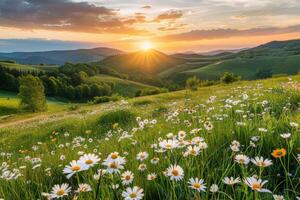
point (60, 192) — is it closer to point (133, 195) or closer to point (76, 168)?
point (76, 168)

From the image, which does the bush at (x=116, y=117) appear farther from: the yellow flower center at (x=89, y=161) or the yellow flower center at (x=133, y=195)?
the yellow flower center at (x=133, y=195)

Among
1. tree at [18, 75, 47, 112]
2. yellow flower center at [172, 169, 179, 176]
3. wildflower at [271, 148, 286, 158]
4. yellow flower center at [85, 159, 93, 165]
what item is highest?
wildflower at [271, 148, 286, 158]

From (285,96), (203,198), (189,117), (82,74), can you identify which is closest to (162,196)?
(203,198)

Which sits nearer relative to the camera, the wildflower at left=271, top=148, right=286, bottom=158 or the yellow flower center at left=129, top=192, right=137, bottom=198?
the yellow flower center at left=129, top=192, right=137, bottom=198

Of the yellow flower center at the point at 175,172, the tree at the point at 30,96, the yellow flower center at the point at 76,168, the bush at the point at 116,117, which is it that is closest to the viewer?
the yellow flower center at the point at 76,168

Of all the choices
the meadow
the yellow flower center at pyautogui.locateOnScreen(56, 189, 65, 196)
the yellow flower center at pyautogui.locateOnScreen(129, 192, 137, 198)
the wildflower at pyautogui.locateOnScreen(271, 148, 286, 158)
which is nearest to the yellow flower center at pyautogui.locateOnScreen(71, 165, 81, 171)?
the meadow

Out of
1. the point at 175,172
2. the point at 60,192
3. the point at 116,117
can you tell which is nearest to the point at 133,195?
the point at 175,172

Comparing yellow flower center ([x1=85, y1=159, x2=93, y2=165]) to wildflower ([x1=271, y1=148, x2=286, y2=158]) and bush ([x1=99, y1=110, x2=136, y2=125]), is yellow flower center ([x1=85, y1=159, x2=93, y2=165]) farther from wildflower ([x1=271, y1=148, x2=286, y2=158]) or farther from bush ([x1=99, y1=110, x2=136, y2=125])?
bush ([x1=99, y1=110, x2=136, y2=125])

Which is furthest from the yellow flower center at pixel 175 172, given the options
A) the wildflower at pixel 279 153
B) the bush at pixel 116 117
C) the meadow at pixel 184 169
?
the bush at pixel 116 117

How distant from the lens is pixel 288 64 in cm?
19012

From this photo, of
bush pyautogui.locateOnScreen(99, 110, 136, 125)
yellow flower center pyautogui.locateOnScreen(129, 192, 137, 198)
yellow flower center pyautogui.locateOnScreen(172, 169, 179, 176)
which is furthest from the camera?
bush pyautogui.locateOnScreen(99, 110, 136, 125)

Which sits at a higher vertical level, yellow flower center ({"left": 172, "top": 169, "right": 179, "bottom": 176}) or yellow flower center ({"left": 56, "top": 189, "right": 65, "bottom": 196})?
yellow flower center ({"left": 172, "top": 169, "right": 179, "bottom": 176})

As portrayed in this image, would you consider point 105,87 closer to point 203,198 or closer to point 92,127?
point 92,127

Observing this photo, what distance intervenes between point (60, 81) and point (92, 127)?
13788cm
